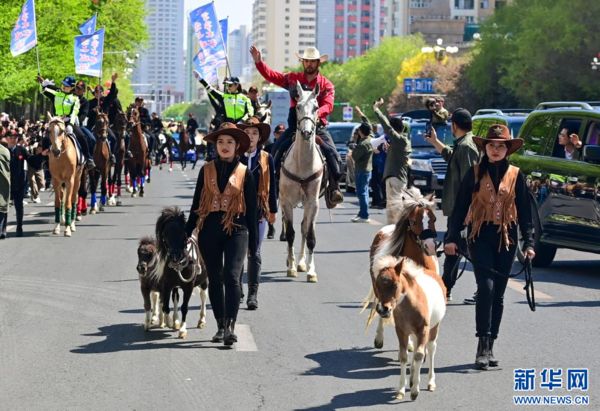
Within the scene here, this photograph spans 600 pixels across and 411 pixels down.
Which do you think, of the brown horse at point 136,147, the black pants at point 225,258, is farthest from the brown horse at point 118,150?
the black pants at point 225,258

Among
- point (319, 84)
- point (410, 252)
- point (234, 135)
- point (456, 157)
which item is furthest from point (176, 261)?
point (319, 84)

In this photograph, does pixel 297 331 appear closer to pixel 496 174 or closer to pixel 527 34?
pixel 496 174

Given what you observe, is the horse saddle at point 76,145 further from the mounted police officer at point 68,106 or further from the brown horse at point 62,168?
the mounted police officer at point 68,106

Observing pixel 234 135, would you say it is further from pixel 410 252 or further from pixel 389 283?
pixel 389 283

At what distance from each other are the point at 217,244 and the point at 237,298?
46 cm

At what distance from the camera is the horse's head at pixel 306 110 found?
1634 centimetres

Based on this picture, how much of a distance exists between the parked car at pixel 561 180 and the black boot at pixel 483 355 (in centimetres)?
611

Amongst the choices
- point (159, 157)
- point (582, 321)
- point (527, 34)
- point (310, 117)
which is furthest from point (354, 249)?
point (527, 34)

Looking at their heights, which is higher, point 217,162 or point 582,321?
point 217,162

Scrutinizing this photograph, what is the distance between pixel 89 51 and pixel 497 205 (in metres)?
29.3

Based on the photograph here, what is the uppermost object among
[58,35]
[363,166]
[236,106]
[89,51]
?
[58,35]

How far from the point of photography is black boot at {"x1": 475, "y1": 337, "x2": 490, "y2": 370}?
10.5 m

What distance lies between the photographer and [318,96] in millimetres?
16984

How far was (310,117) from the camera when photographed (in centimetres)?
1648
